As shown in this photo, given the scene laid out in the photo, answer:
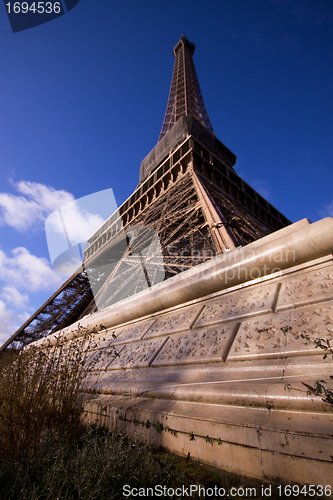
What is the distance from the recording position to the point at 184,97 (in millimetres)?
31219

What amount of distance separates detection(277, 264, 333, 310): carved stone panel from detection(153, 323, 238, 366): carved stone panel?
22.6 inches

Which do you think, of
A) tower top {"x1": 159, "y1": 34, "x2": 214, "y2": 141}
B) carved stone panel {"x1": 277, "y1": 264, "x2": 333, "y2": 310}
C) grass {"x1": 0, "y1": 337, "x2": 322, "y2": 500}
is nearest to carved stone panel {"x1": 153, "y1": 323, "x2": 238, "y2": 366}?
carved stone panel {"x1": 277, "y1": 264, "x2": 333, "y2": 310}

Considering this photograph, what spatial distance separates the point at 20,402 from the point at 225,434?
170 cm

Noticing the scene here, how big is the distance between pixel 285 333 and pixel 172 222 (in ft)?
34.5

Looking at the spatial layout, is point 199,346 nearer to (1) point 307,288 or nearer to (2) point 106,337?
(1) point 307,288

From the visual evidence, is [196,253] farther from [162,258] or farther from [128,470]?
[128,470]

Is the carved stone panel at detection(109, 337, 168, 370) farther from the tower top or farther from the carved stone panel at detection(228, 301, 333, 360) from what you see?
the tower top

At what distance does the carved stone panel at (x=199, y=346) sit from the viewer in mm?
2148

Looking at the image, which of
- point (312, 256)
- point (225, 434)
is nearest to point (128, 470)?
point (225, 434)

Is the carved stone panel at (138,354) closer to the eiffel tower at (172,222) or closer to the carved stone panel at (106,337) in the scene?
the carved stone panel at (106,337)

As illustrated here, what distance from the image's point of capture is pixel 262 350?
1842 mm

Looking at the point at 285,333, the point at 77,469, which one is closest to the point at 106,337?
the point at 77,469

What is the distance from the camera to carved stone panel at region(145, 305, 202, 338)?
9.77 ft

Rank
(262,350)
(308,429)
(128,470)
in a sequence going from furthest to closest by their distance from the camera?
(262,350), (128,470), (308,429)
